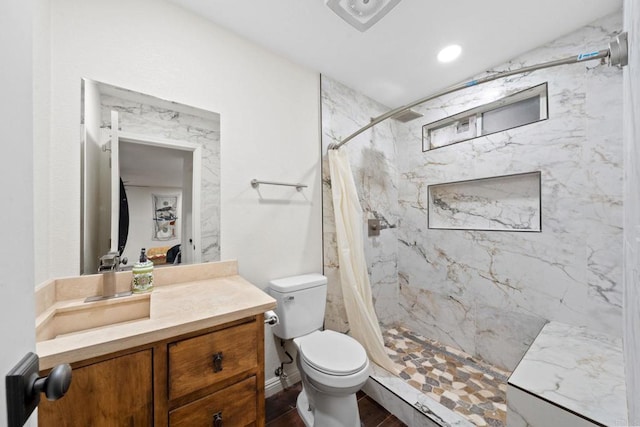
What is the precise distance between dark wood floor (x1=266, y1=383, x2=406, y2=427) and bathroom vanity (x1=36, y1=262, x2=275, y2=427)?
1.83ft

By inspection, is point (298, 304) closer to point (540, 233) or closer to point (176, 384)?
point (176, 384)

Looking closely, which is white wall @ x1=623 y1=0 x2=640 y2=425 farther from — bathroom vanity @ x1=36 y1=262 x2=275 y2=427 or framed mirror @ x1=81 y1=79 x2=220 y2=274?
framed mirror @ x1=81 y1=79 x2=220 y2=274

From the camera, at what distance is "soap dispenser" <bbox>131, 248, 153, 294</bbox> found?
112 centimetres

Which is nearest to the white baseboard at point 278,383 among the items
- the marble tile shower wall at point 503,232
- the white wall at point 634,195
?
the marble tile shower wall at point 503,232

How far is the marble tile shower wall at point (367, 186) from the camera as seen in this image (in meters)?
1.95

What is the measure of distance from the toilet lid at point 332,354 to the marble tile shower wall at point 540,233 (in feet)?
3.91

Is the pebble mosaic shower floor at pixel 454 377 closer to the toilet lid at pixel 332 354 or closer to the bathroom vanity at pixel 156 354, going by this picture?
the toilet lid at pixel 332 354

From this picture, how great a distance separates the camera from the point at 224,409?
901mm

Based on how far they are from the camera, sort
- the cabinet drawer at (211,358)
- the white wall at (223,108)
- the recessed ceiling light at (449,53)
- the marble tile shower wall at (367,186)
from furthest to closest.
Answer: the marble tile shower wall at (367,186) < the recessed ceiling light at (449,53) < the white wall at (223,108) < the cabinet drawer at (211,358)

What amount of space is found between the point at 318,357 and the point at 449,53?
2234mm

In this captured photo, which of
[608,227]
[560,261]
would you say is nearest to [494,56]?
[608,227]

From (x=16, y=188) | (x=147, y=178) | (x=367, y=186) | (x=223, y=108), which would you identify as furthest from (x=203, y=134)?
(x=367, y=186)

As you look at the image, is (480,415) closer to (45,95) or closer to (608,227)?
(608,227)

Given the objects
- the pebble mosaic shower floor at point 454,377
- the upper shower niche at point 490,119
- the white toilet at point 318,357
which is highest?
the upper shower niche at point 490,119
